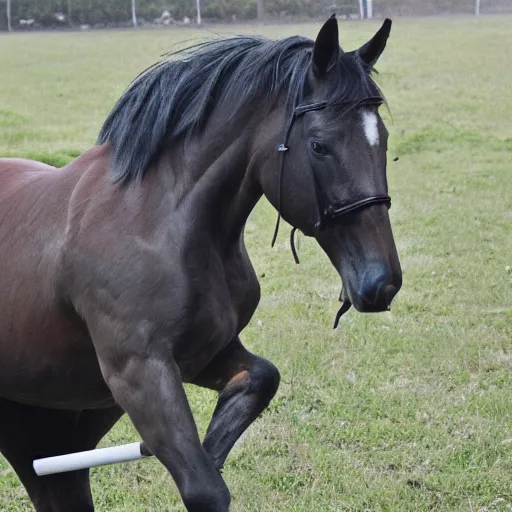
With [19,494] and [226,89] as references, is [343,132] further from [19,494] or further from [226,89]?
[19,494]

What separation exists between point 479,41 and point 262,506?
13691 millimetres

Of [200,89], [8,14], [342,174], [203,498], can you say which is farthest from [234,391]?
[8,14]

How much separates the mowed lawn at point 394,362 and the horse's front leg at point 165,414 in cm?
139

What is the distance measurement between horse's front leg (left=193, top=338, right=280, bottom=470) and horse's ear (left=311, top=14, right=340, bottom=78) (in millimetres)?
933

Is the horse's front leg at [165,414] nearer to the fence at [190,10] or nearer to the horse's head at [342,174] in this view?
the horse's head at [342,174]

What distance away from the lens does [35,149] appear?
1073 cm

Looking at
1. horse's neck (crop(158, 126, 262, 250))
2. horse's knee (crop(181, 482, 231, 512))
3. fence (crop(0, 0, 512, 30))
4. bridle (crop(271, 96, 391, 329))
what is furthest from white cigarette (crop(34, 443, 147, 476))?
fence (crop(0, 0, 512, 30))

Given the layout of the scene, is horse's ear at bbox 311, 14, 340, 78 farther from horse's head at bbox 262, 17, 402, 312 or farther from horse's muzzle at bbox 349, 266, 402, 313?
horse's muzzle at bbox 349, 266, 402, 313

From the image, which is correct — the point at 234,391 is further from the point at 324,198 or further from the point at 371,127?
the point at 371,127

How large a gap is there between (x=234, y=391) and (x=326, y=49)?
44.0 inches

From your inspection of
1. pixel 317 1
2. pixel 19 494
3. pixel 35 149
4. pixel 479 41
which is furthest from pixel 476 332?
pixel 479 41

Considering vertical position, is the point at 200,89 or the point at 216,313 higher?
the point at 200,89

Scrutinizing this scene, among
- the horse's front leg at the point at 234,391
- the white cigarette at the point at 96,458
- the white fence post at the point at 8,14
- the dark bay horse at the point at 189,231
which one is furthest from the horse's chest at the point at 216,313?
the white fence post at the point at 8,14

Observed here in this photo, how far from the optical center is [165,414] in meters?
2.57
